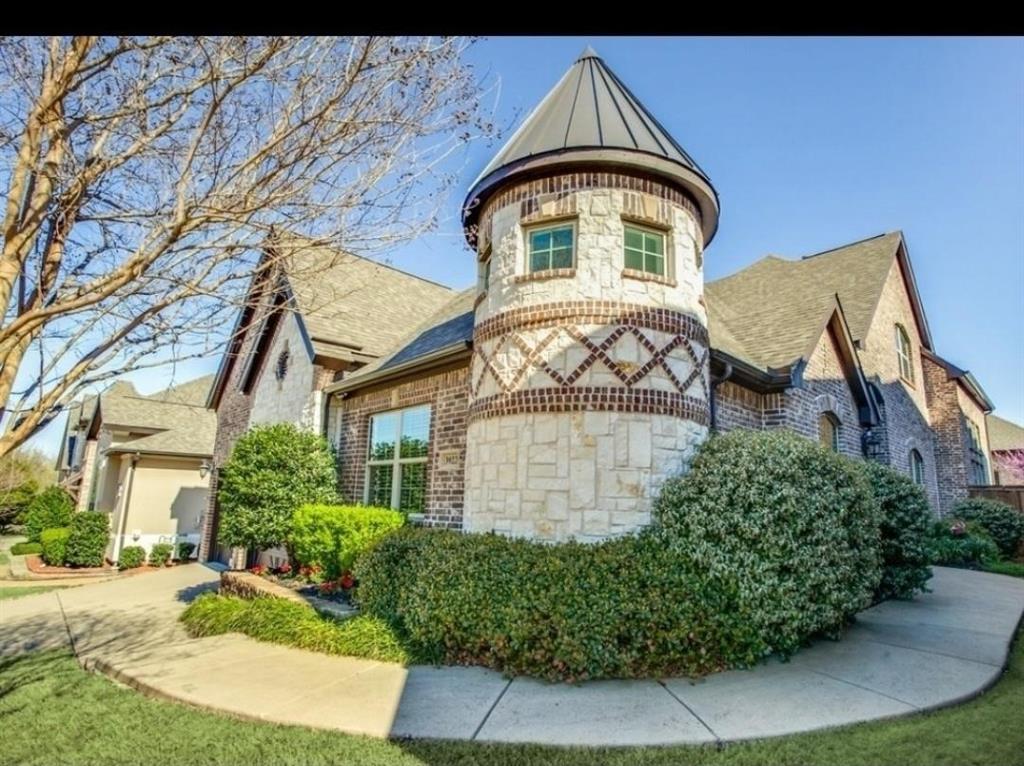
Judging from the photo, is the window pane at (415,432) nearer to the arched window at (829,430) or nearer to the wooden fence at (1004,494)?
the arched window at (829,430)

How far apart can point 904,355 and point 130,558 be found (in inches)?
909

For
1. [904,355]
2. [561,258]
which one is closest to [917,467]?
[904,355]

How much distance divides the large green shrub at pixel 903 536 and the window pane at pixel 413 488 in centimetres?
Answer: 674

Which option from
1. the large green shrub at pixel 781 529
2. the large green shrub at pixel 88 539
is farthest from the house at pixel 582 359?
the large green shrub at pixel 88 539

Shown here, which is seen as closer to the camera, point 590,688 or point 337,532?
point 590,688

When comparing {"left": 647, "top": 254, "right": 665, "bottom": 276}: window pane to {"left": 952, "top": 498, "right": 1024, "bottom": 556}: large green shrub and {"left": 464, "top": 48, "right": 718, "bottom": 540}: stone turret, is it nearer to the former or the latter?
{"left": 464, "top": 48, "right": 718, "bottom": 540}: stone turret

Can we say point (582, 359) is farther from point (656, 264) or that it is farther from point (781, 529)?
point (781, 529)

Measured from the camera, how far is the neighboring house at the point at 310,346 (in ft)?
42.0

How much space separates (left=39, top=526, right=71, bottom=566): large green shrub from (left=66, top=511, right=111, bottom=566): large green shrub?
7.1 inches

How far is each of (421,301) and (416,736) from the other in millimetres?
13264

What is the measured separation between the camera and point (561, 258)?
811 centimetres

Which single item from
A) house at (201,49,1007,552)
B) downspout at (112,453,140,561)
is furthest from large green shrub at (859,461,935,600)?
downspout at (112,453,140,561)

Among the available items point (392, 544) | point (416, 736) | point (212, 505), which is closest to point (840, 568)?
point (416, 736)

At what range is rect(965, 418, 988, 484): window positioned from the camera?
2036 centimetres
